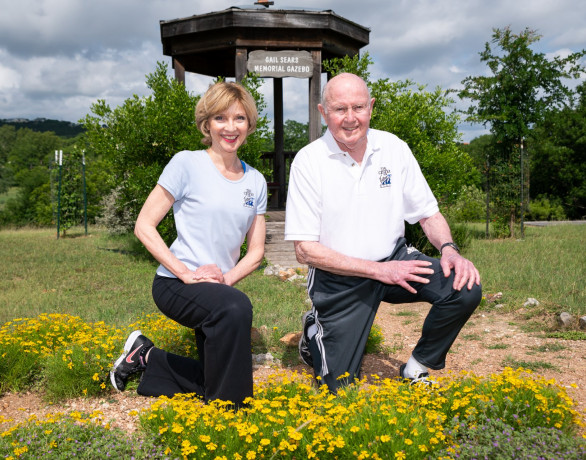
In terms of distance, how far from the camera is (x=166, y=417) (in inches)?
99.5

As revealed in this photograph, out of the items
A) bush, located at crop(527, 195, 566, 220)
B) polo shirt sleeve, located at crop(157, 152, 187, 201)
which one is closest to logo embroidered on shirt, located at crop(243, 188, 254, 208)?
polo shirt sleeve, located at crop(157, 152, 187, 201)

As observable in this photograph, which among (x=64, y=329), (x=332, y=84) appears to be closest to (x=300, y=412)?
(x=332, y=84)

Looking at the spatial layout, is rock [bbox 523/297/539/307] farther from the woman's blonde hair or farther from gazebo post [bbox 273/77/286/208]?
gazebo post [bbox 273/77/286/208]

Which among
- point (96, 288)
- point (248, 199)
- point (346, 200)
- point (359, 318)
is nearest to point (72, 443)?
point (248, 199)

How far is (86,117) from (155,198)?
6.29 m

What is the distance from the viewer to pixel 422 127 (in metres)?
9.48

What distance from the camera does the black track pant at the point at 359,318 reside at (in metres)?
3.04

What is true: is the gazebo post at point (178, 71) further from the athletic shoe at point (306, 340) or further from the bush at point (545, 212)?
the bush at point (545, 212)

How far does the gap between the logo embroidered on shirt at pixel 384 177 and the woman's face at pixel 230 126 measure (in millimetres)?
881

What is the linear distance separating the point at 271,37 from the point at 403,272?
7034mm

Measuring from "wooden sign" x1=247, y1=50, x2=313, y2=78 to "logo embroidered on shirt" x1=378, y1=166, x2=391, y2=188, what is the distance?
607 cm

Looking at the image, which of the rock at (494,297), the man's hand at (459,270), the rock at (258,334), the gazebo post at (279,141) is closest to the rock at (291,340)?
the rock at (258,334)

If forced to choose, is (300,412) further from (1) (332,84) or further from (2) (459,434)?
(1) (332,84)

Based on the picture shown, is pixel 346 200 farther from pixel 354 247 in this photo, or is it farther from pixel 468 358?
pixel 468 358
